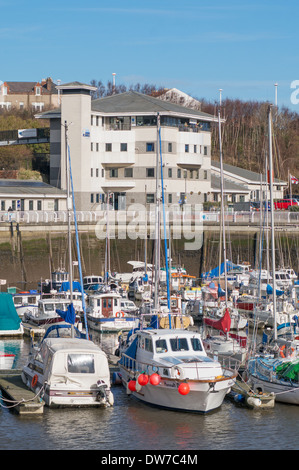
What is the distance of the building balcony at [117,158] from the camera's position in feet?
273

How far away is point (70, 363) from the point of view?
2889cm

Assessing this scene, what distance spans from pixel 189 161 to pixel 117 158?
7.84 m

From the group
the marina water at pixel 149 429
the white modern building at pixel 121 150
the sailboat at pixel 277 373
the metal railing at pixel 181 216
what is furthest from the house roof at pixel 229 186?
the marina water at pixel 149 429

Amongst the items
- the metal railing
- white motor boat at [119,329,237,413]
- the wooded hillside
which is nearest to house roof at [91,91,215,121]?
the metal railing

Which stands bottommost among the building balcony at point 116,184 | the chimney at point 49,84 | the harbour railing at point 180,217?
the harbour railing at point 180,217

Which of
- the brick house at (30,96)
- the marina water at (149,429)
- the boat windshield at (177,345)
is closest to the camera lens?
the marina water at (149,429)

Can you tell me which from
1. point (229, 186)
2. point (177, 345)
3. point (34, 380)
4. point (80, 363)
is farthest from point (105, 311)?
point (229, 186)

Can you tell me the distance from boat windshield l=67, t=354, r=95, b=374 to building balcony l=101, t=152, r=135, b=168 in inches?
2180

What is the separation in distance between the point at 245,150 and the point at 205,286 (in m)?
71.7

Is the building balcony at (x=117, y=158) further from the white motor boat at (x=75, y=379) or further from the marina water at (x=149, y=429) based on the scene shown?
the white motor boat at (x=75, y=379)

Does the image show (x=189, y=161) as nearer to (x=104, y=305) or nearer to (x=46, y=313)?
(x=104, y=305)

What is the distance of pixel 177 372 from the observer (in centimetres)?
2817

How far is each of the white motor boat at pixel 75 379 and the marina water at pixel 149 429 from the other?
417 millimetres
